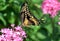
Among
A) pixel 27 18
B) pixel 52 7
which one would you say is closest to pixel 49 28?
pixel 52 7

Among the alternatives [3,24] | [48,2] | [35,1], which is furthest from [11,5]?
[48,2]

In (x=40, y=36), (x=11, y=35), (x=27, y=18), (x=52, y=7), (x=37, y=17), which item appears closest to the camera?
(x=11, y=35)

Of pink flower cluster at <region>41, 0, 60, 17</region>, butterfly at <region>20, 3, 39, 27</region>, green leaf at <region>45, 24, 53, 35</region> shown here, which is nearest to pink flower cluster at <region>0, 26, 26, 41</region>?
pink flower cluster at <region>41, 0, 60, 17</region>

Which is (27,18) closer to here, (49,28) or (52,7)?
(49,28)

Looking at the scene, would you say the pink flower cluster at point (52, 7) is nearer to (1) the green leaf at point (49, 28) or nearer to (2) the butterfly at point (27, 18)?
(1) the green leaf at point (49, 28)

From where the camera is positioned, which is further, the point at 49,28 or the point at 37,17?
the point at 37,17

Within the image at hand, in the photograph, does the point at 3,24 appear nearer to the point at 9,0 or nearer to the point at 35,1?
the point at 9,0

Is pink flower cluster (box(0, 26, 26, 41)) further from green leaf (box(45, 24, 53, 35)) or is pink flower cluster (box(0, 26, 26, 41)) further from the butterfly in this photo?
the butterfly
